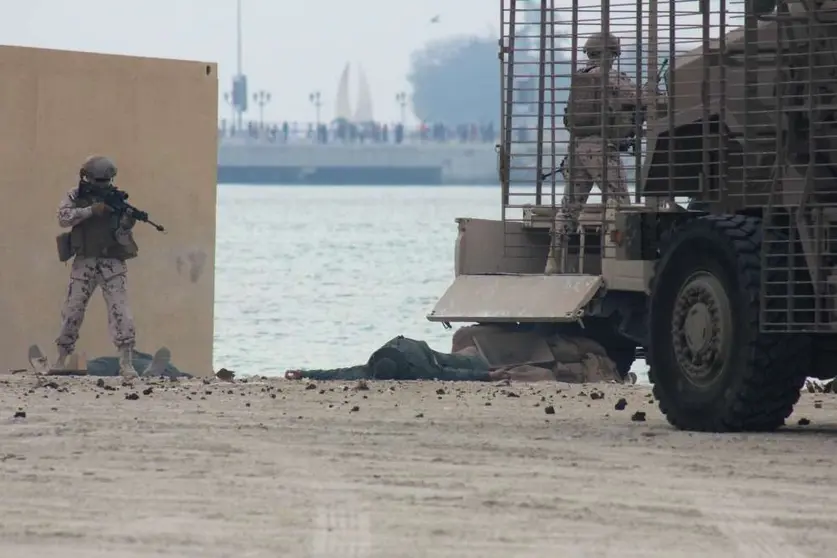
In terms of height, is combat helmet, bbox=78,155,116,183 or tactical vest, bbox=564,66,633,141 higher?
tactical vest, bbox=564,66,633,141

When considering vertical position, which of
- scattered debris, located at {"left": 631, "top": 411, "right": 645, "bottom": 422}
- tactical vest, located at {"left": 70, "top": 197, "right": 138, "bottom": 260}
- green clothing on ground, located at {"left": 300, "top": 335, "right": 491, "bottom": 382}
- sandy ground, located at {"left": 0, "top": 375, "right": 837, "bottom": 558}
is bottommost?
sandy ground, located at {"left": 0, "top": 375, "right": 837, "bottom": 558}

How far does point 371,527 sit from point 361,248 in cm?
7834

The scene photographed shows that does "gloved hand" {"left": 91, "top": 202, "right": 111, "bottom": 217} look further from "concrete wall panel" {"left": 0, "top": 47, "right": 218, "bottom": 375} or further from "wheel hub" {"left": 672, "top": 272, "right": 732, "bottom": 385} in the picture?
"wheel hub" {"left": 672, "top": 272, "right": 732, "bottom": 385}

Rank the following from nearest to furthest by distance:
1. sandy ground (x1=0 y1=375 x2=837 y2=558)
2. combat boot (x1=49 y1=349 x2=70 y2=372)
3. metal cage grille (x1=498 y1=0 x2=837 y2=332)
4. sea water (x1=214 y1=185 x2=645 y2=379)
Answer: sandy ground (x1=0 y1=375 x2=837 y2=558) → metal cage grille (x1=498 y1=0 x2=837 y2=332) → combat boot (x1=49 y1=349 x2=70 y2=372) → sea water (x1=214 y1=185 x2=645 y2=379)

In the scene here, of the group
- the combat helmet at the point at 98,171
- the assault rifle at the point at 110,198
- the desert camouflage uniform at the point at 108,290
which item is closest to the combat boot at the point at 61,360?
the desert camouflage uniform at the point at 108,290

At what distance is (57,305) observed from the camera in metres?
19.5

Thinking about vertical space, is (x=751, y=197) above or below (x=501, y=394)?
above

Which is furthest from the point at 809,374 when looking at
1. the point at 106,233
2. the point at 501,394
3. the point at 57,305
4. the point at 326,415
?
the point at 57,305

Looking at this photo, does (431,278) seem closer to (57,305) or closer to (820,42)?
(57,305)

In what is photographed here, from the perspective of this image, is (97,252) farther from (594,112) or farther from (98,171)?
(594,112)

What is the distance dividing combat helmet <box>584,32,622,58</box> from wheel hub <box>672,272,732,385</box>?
4.57 feet

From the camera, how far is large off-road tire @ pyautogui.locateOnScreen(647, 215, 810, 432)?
37.8 feet

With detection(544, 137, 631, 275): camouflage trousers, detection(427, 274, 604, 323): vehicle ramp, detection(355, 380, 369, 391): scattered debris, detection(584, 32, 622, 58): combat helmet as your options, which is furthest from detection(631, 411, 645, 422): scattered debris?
detection(427, 274, 604, 323): vehicle ramp

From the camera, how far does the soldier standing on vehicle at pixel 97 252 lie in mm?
16672
